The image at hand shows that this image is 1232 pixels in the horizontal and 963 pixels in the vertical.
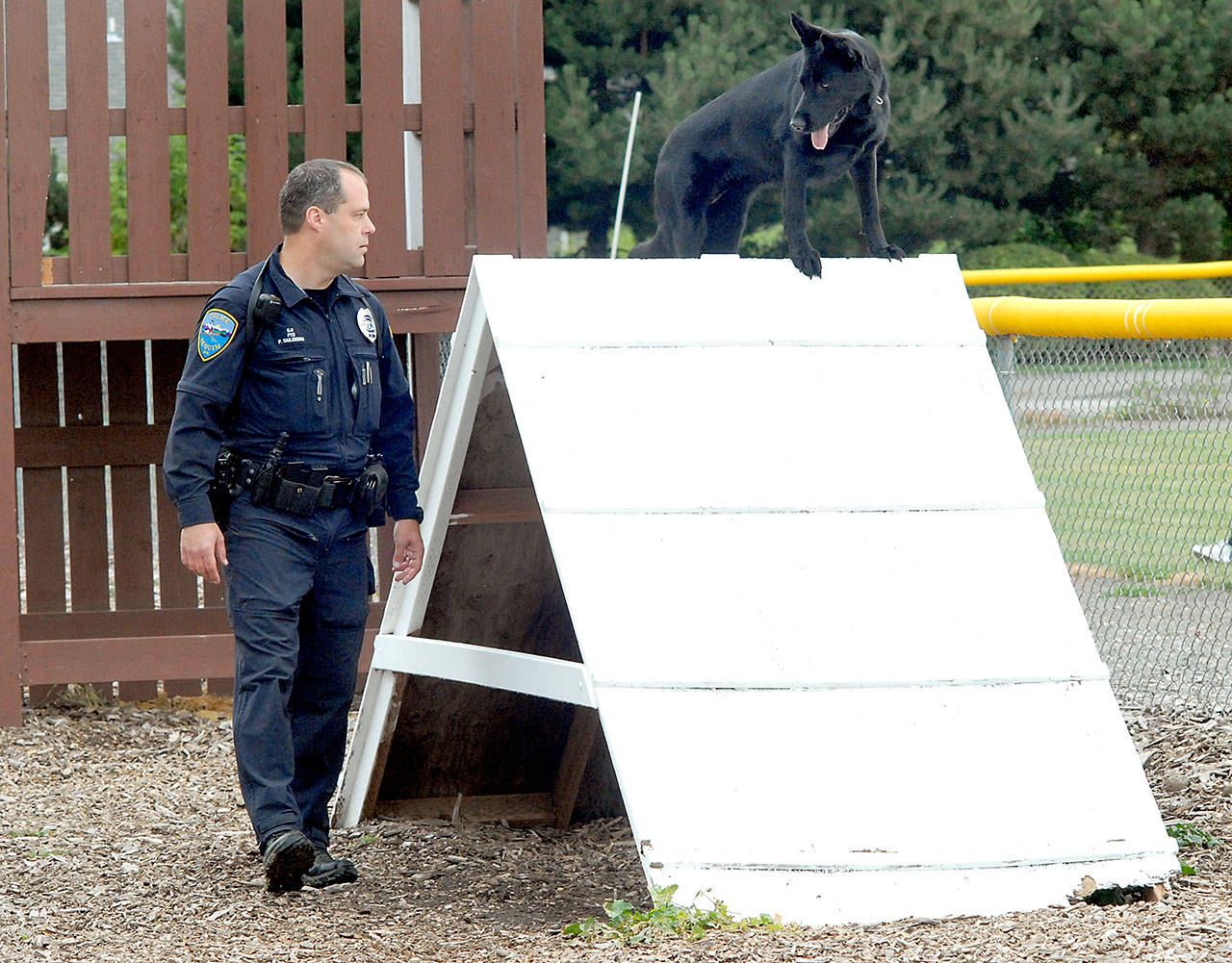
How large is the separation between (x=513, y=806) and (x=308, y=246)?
1.79 metres

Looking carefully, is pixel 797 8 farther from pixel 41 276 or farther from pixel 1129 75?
pixel 41 276

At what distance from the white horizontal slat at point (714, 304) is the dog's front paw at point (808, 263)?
2 cm

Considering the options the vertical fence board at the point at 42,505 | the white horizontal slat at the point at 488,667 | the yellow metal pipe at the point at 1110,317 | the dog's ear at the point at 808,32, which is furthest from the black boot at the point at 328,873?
the vertical fence board at the point at 42,505

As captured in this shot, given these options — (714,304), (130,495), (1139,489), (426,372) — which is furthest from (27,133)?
(1139,489)

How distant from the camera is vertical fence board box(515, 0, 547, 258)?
539cm

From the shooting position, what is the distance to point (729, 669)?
323cm

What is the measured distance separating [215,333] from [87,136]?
6.76ft

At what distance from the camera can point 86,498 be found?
606 cm

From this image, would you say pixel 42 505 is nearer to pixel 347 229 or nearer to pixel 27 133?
pixel 27 133

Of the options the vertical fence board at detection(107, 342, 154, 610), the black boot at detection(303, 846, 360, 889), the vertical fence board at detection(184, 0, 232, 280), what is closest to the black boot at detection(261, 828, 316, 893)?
the black boot at detection(303, 846, 360, 889)

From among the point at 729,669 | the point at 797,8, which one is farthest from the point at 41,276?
the point at 797,8

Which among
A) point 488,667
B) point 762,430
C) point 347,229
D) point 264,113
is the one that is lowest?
point 488,667

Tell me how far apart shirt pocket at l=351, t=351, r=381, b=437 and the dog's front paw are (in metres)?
1.09

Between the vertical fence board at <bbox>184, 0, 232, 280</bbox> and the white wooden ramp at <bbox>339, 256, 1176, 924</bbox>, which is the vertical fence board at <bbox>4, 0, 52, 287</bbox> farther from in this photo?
the white wooden ramp at <bbox>339, 256, 1176, 924</bbox>
